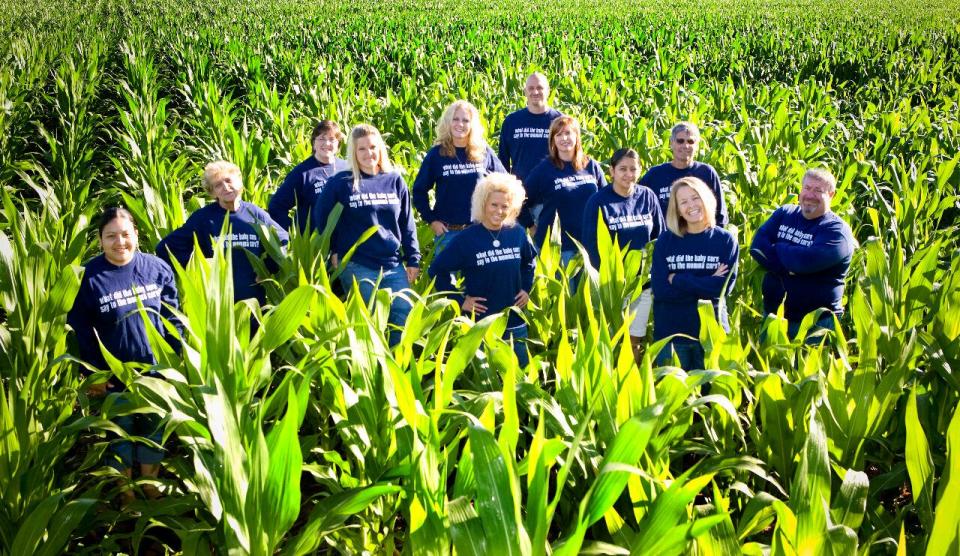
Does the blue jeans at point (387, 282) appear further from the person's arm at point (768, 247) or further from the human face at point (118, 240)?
the person's arm at point (768, 247)

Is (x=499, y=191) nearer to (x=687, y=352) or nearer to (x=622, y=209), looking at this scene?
(x=622, y=209)

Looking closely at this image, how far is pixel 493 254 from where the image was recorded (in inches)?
159

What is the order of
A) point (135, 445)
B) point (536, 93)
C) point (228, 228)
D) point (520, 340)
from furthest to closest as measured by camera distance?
1. point (536, 93)
2. point (228, 228)
3. point (520, 340)
4. point (135, 445)

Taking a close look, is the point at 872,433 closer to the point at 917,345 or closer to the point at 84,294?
the point at 917,345

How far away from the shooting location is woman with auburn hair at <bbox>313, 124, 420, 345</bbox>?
4547 mm

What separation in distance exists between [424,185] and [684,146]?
5.74 feet

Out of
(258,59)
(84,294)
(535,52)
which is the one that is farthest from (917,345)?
(535,52)

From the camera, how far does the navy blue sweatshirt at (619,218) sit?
461cm

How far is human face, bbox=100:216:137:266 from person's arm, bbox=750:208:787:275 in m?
3.09

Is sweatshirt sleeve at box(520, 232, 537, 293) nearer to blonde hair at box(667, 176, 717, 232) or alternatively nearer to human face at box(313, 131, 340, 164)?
blonde hair at box(667, 176, 717, 232)

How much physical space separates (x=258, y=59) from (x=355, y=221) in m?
9.17

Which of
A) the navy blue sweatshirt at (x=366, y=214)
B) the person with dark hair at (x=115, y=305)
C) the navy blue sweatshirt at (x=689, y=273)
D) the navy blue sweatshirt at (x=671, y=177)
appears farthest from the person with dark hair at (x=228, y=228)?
the navy blue sweatshirt at (x=671, y=177)

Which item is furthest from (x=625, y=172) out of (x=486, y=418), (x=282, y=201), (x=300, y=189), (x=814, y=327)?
(x=486, y=418)

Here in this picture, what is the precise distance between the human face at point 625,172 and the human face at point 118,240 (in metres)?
2.59
